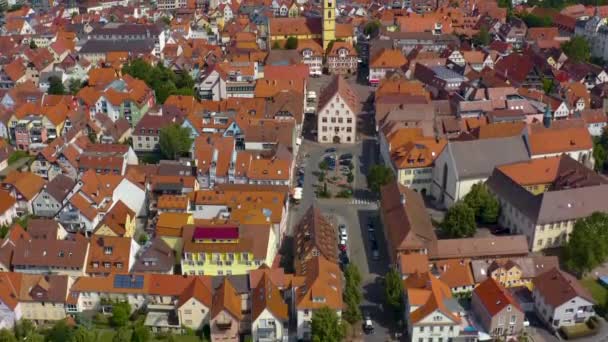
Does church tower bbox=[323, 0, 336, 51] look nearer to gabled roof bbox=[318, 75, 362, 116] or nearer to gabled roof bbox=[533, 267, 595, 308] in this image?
gabled roof bbox=[318, 75, 362, 116]

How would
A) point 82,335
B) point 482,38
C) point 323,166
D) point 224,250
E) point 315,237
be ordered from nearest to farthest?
point 82,335
point 224,250
point 315,237
point 323,166
point 482,38

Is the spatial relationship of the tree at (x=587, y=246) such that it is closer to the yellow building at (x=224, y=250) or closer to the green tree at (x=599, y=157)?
the green tree at (x=599, y=157)

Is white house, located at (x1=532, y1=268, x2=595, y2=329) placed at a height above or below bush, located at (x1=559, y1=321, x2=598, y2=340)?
above

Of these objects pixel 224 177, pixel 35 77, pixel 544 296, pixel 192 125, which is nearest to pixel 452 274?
pixel 544 296

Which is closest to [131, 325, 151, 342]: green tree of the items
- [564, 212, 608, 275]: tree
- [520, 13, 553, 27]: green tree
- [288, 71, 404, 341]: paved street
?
[288, 71, 404, 341]: paved street

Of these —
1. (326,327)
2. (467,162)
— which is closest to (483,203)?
(467,162)

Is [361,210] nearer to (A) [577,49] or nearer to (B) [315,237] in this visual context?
(B) [315,237]
